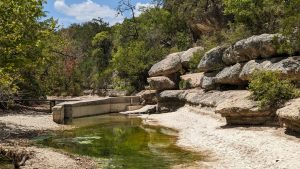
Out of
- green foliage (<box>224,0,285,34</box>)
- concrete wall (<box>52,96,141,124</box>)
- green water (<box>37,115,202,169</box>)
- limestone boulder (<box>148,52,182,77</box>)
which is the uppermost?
green foliage (<box>224,0,285,34</box>)

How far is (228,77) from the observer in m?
30.9

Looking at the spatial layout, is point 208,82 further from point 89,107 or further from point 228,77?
point 89,107

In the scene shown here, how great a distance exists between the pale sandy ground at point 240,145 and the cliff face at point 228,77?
1.06 metres

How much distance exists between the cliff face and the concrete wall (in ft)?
13.7

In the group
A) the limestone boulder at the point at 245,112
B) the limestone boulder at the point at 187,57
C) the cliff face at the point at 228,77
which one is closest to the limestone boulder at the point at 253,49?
the cliff face at the point at 228,77

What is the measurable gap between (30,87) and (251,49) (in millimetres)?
22636

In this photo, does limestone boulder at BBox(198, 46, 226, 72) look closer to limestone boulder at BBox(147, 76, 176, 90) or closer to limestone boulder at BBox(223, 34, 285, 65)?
limestone boulder at BBox(223, 34, 285, 65)

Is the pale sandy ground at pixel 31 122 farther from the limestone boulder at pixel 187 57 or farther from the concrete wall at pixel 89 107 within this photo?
the limestone boulder at pixel 187 57

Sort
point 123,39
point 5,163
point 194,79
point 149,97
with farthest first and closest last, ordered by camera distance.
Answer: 1. point 123,39
2. point 149,97
3. point 194,79
4. point 5,163

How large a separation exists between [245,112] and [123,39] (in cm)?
4121

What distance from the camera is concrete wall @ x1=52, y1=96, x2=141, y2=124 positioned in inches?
1315

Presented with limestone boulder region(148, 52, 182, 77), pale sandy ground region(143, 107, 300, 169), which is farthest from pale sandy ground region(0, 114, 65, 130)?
limestone boulder region(148, 52, 182, 77)

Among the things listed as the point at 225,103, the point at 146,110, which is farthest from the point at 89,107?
the point at 225,103

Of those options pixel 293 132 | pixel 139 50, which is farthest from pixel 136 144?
pixel 139 50
